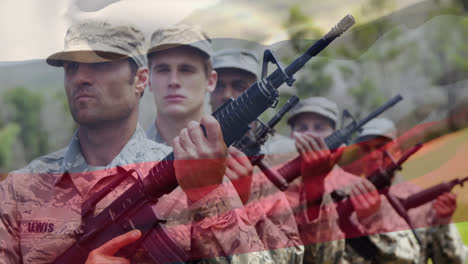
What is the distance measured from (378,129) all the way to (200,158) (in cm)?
260

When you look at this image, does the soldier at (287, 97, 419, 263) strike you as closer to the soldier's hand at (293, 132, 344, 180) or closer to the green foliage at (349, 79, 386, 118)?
the soldier's hand at (293, 132, 344, 180)

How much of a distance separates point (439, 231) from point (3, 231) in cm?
523

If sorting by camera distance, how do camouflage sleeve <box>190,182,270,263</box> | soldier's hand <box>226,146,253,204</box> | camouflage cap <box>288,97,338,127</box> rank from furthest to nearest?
camouflage cap <box>288,97,338,127</box>, soldier's hand <box>226,146,253,204</box>, camouflage sleeve <box>190,182,270,263</box>

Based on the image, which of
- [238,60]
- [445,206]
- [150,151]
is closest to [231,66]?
[238,60]

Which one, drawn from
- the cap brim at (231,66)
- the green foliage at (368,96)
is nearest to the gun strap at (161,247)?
the cap brim at (231,66)

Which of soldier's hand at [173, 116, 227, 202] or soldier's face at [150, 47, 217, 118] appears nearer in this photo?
soldier's hand at [173, 116, 227, 202]

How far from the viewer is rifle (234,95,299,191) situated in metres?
4.05

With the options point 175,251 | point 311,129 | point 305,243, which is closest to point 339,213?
point 305,243

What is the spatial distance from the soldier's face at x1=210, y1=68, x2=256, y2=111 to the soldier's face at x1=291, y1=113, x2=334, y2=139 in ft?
2.98

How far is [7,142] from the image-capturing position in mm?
3205

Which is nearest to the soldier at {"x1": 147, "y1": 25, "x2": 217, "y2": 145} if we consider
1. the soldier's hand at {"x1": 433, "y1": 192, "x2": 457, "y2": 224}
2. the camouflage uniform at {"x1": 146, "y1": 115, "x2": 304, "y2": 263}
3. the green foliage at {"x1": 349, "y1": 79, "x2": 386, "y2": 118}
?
the camouflage uniform at {"x1": 146, "y1": 115, "x2": 304, "y2": 263}

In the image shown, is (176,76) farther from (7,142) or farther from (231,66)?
(7,142)

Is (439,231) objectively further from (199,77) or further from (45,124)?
(45,124)

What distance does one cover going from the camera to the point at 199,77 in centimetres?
367
